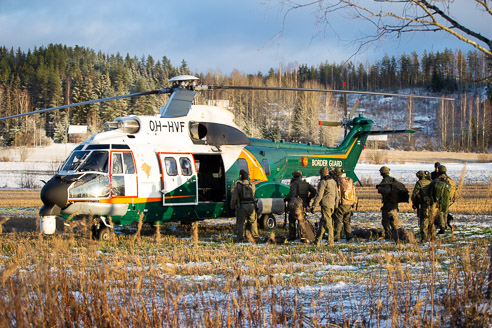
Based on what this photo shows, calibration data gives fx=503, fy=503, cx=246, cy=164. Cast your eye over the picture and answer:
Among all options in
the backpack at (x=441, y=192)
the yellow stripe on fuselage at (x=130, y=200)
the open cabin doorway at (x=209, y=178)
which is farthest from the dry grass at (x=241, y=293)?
the open cabin doorway at (x=209, y=178)

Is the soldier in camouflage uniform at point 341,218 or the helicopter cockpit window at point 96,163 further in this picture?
the helicopter cockpit window at point 96,163

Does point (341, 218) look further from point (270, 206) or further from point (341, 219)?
point (270, 206)

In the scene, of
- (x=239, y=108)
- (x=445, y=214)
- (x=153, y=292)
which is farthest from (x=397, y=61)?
(x=153, y=292)

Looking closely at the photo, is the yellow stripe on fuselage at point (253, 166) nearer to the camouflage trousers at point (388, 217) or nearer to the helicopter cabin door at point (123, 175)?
the helicopter cabin door at point (123, 175)

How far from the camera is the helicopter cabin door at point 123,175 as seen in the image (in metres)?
12.3

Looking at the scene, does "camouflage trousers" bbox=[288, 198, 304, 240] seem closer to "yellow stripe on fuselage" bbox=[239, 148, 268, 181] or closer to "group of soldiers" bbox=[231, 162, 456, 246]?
"group of soldiers" bbox=[231, 162, 456, 246]

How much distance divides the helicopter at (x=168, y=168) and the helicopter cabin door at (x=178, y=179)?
3 cm

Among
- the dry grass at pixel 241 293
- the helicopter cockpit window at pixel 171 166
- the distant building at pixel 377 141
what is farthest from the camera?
the distant building at pixel 377 141

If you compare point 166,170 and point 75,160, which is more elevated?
point 75,160

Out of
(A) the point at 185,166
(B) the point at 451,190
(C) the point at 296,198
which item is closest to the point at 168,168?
(A) the point at 185,166

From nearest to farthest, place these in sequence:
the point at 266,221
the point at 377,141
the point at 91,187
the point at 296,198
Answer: the point at 91,187, the point at 296,198, the point at 266,221, the point at 377,141

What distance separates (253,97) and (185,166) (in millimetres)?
66459

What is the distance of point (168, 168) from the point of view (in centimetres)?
1334

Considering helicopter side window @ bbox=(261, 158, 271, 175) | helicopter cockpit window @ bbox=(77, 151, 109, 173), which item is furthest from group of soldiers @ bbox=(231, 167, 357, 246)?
helicopter cockpit window @ bbox=(77, 151, 109, 173)
